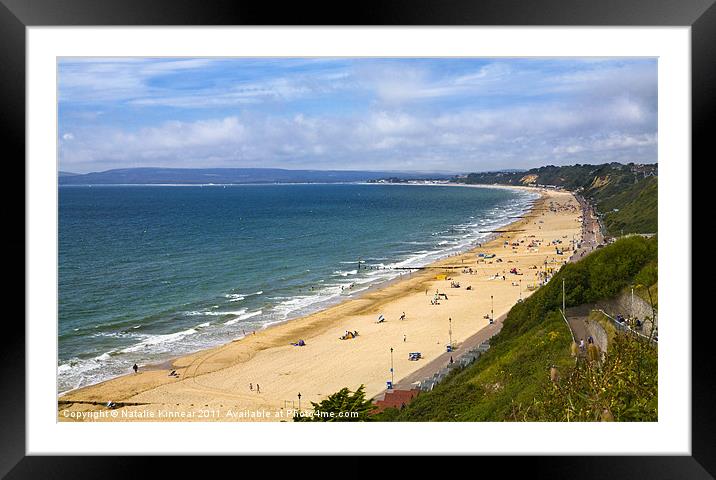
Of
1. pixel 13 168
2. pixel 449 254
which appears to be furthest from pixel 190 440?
pixel 449 254

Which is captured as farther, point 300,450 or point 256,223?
point 256,223

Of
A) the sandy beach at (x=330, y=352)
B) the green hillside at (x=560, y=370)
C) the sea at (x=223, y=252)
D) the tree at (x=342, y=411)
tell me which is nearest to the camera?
the green hillside at (x=560, y=370)

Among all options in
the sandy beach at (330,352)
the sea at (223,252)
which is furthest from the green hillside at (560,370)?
the sea at (223,252)

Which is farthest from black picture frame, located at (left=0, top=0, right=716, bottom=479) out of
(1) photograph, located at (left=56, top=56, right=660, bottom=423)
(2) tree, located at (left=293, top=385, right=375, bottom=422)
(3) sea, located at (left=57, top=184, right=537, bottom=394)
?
(3) sea, located at (left=57, top=184, right=537, bottom=394)
